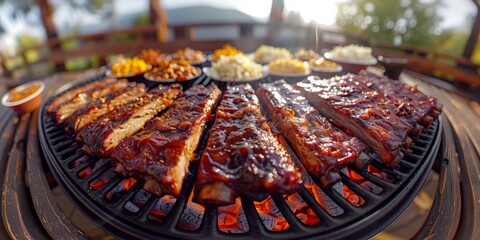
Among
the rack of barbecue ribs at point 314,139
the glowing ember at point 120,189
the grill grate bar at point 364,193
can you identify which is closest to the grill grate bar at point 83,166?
the glowing ember at point 120,189

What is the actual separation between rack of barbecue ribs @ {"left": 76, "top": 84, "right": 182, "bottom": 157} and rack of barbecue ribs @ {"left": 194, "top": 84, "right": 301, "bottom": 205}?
1.09m

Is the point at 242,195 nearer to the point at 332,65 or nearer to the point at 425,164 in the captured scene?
the point at 425,164

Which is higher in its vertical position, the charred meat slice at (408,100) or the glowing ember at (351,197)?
the charred meat slice at (408,100)

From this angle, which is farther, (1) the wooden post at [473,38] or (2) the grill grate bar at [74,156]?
(1) the wooden post at [473,38]

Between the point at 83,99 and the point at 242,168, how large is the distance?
119 inches

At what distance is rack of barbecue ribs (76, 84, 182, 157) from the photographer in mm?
2555

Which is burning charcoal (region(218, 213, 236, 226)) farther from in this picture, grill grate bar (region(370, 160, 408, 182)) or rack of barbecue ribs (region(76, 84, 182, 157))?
grill grate bar (region(370, 160, 408, 182))

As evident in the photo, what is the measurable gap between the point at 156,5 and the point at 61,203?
340 inches

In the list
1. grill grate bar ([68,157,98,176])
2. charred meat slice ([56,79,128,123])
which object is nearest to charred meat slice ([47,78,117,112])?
charred meat slice ([56,79,128,123])

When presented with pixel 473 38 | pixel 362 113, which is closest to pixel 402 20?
pixel 473 38

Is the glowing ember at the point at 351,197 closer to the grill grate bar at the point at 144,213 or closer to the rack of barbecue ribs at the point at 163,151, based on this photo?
the rack of barbecue ribs at the point at 163,151

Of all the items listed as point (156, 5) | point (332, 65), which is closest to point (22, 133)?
point (332, 65)

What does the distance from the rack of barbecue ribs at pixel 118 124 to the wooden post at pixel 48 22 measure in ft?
28.5

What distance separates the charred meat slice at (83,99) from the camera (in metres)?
3.30
